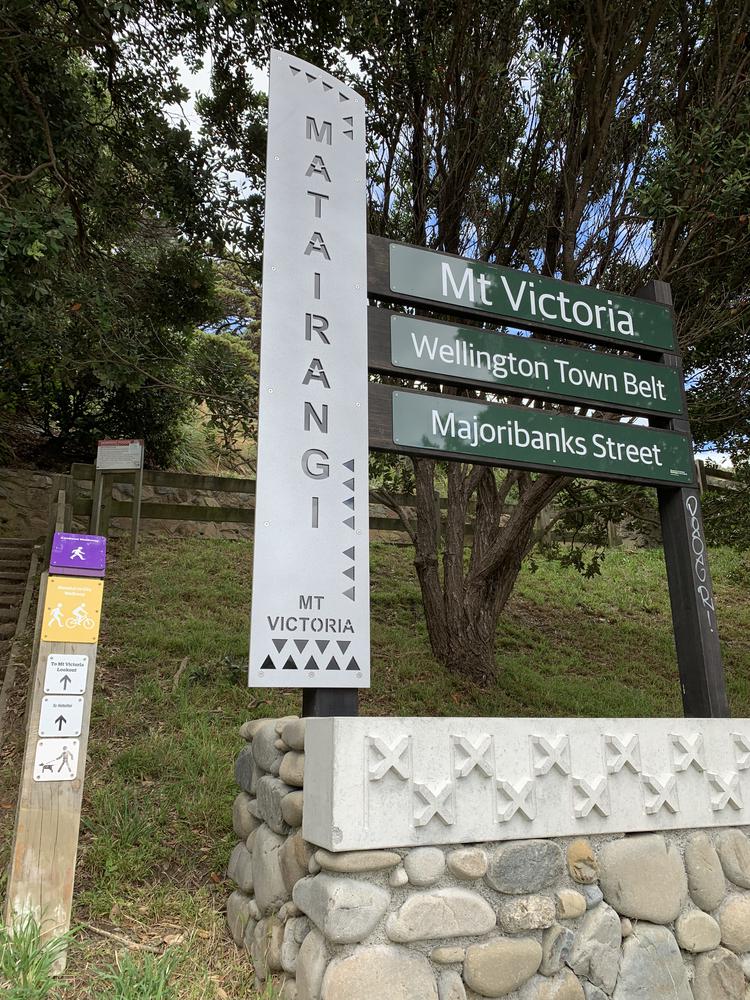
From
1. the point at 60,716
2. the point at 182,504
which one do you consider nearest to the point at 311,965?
the point at 60,716

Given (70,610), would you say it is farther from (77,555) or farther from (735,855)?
(735,855)

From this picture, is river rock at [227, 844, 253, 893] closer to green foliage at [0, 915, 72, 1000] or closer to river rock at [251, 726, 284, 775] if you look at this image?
river rock at [251, 726, 284, 775]

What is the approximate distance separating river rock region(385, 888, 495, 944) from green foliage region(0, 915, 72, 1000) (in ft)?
4.00

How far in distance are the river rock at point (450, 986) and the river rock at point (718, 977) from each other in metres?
1.02

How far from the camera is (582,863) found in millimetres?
2811

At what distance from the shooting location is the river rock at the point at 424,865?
2531 millimetres

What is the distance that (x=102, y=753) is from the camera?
185 inches

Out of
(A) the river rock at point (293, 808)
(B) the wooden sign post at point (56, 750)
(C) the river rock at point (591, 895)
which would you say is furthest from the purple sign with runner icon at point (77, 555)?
(C) the river rock at point (591, 895)

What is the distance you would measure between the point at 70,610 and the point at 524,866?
2.08 m

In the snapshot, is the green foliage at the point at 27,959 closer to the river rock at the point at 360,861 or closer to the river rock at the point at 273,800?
the river rock at the point at 273,800

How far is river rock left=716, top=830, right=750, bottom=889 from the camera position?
121 inches

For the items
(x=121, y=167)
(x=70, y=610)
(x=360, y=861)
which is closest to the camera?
(x=360, y=861)

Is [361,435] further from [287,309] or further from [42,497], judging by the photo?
[42,497]

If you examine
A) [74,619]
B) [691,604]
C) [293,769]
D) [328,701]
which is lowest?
[293,769]
